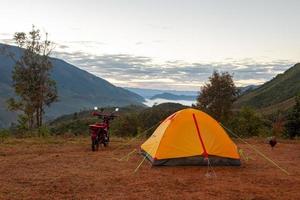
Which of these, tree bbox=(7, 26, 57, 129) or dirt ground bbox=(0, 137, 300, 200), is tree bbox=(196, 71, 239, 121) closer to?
tree bbox=(7, 26, 57, 129)

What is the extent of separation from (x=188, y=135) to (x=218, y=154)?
1.13 m

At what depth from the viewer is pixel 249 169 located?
1357 cm

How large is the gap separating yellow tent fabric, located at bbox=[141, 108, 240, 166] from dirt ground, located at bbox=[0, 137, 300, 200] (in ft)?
1.62

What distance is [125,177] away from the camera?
39.0ft

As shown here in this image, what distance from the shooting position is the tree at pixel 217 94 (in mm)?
47125

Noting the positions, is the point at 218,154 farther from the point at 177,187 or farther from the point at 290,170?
the point at 177,187

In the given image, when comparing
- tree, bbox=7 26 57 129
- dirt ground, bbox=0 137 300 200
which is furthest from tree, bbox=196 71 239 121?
dirt ground, bbox=0 137 300 200

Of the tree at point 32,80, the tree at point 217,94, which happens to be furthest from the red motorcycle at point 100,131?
the tree at point 217,94

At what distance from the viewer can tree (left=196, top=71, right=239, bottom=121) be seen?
47125 mm

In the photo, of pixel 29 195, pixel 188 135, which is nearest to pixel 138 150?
pixel 188 135

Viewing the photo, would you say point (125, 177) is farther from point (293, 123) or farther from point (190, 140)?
point (293, 123)

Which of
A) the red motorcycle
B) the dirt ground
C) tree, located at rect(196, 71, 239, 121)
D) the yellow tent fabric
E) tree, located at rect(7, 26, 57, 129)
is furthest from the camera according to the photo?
tree, located at rect(196, 71, 239, 121)

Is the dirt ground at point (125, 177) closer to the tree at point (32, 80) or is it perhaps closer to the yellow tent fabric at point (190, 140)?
the yellow tent fabric at point (190, 140)

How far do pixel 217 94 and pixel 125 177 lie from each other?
36365mm
